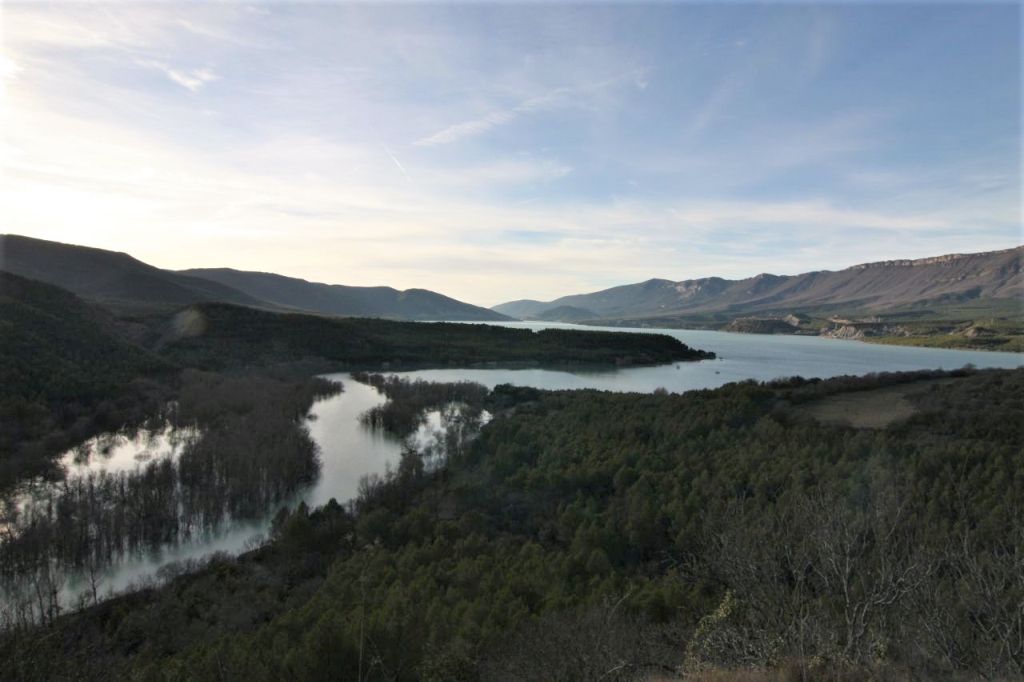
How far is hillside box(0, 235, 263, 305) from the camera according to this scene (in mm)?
103938

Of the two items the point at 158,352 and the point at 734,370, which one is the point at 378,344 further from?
the point at 734,370

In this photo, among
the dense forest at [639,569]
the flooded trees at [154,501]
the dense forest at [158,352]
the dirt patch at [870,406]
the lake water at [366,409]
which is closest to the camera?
the dense forest at [639,569]

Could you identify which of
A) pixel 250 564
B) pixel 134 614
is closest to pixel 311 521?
pixel 250 564

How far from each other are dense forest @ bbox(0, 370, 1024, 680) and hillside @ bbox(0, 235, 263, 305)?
10256cm

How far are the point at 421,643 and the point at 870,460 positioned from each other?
15710mm

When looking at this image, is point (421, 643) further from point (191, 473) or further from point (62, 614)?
point (191, 473)

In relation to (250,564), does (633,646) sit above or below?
above

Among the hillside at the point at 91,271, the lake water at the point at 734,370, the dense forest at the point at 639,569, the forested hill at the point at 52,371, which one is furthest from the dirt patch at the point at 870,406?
the hillside at the point at 91,271

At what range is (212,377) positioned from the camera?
45188mm

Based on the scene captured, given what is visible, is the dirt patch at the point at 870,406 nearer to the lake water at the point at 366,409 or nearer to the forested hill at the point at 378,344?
the lake water at the point at 366,409

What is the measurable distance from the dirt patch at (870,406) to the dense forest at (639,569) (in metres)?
0.94

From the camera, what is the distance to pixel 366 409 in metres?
42.5

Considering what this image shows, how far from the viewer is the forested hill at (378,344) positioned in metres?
63.4

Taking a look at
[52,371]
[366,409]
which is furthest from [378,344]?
[52,371]
